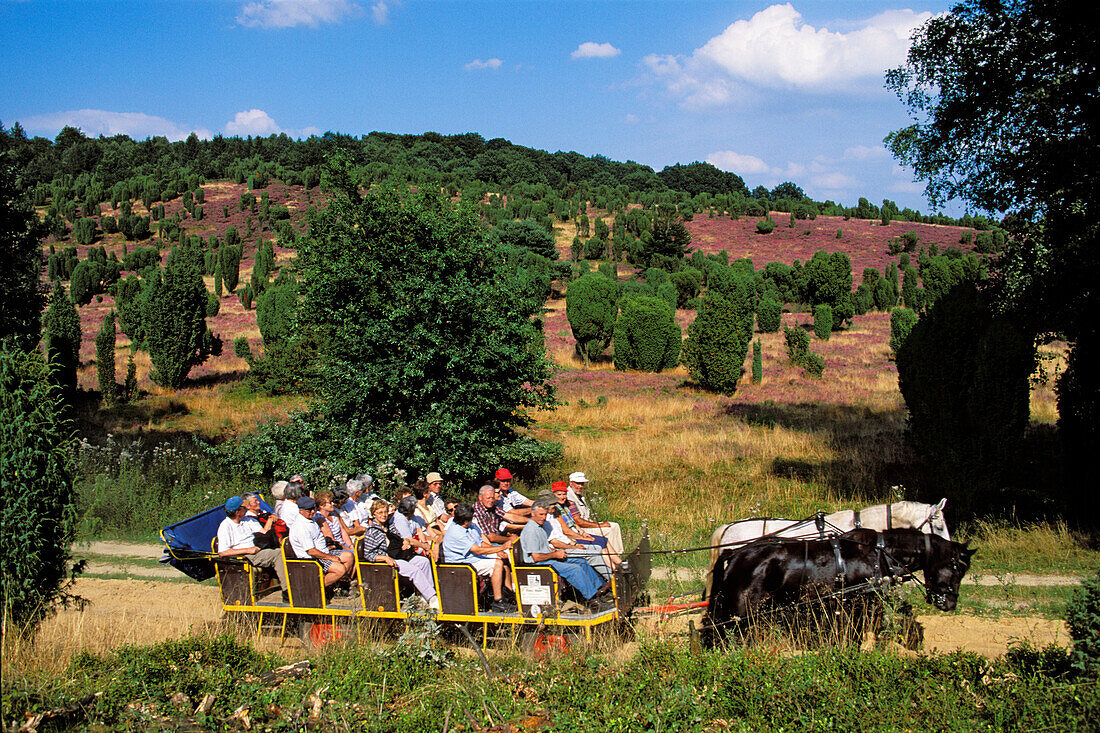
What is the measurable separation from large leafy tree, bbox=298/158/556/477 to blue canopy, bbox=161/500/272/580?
12.6 feet

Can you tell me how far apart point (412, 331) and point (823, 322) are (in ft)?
121

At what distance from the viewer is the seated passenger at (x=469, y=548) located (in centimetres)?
773

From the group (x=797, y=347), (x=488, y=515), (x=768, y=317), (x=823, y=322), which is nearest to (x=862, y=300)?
(x=823, y=322)

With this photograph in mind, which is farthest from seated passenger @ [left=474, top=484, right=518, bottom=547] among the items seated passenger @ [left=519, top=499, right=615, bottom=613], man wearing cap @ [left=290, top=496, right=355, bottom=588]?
man wearing cap @ [left=290, top=496, right=355, bottom=588]

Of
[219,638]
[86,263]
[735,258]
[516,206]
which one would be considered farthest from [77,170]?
[219,638]

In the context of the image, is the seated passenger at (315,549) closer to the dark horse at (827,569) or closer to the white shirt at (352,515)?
the white shirt at (352,515)

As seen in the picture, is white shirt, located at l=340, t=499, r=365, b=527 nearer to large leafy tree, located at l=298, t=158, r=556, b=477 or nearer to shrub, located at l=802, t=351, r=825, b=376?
Answer: large leafy tree, located at l=298, t=158, r=556, b=477

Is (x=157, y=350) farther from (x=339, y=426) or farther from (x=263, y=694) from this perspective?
(x=263, y=694)

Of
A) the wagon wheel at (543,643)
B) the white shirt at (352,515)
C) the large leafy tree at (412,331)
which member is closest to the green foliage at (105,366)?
the large leafy tree at (412,331)

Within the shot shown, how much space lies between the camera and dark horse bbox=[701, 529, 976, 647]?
7070mm

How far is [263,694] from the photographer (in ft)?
18.5

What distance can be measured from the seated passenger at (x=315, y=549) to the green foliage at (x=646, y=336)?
2794cm

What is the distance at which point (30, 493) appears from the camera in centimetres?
648

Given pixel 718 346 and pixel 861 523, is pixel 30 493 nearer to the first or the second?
pixel 861 523
